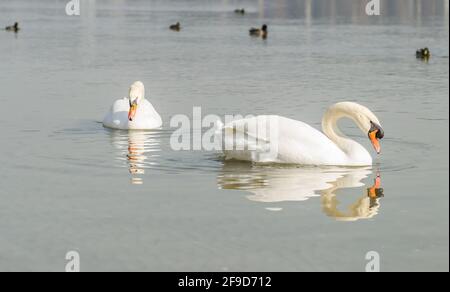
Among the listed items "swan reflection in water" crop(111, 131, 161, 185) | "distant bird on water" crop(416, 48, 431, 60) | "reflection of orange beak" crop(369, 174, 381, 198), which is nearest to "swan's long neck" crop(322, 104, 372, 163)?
"reflection of orange beak" crop(369, 174, 381, 198)

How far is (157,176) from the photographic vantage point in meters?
12.2

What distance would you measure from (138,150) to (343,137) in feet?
10.2

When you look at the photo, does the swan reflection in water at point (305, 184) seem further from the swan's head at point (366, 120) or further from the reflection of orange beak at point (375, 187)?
the swan's head at point (366, 120)

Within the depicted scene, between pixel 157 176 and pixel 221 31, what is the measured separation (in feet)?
128

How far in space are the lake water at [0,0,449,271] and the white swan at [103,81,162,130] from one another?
31cm

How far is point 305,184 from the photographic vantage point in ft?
38.0

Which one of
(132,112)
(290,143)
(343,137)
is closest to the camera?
(290,143)

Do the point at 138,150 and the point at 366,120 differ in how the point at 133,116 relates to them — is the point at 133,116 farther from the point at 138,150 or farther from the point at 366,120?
the point at 366,120

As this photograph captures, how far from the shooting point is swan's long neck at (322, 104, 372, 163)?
12.8 meters

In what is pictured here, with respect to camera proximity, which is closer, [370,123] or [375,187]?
[375,187]

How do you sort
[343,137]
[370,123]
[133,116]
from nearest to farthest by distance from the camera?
[370,123], [343,137], [133,116]

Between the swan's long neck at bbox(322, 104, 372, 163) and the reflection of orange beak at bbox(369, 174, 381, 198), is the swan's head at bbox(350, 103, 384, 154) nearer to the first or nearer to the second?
the swan's long neck at bbox(322, 104, 372, 163)

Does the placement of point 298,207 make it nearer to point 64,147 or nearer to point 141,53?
point 64,147

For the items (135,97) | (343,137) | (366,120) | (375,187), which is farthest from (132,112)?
(375,187)
